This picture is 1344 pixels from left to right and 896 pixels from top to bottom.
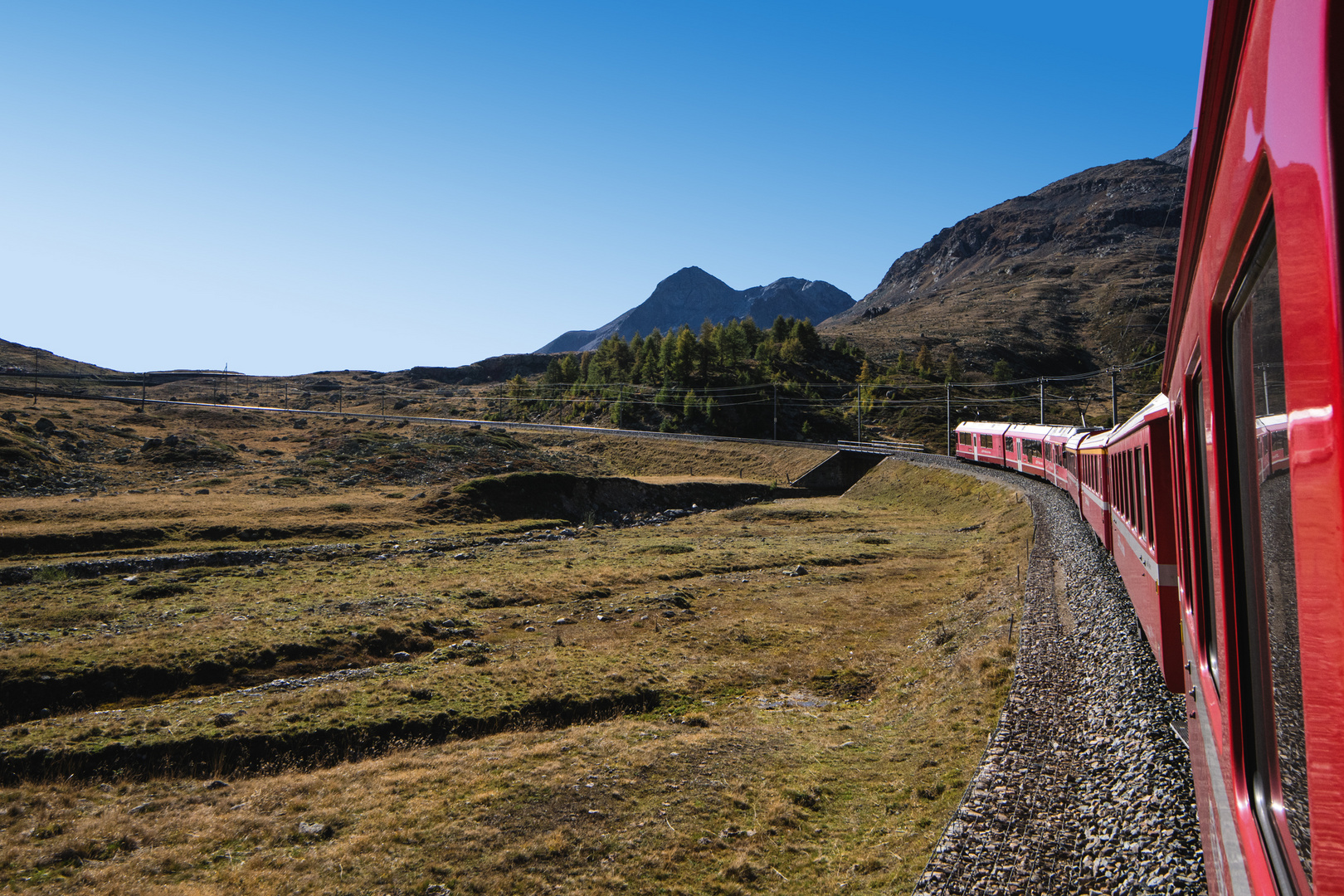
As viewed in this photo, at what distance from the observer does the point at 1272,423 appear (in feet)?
6.52

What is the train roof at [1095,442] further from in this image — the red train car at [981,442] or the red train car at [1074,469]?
the red train car at [981,442]

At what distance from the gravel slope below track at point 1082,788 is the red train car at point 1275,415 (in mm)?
4633

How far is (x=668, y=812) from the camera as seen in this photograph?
11102 millimetres

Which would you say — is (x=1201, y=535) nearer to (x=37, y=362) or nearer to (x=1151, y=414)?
(x=1151, y=414)

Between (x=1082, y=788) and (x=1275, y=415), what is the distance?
8854 millimetres

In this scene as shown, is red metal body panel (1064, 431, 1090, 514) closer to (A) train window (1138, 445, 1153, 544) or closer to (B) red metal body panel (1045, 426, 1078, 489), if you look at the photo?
(B) red metal body panel (1045, 426, 1078, 489)

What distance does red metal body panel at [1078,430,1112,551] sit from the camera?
19266mm

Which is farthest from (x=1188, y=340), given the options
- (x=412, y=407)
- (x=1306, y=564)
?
(x=412, y=407)

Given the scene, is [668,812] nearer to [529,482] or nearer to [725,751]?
[725,751]

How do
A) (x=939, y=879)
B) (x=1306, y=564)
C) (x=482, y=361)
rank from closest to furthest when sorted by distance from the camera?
(x=1306, y=564) < (x=939, y=879) < (x=482, y=361)

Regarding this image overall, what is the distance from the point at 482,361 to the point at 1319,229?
202555 millimetres

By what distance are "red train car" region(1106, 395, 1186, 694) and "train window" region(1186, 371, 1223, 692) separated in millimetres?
3928

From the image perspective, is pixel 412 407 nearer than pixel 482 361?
Yes

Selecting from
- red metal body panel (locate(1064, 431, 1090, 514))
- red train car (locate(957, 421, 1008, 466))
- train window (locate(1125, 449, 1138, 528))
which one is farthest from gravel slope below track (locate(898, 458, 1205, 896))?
red train car (locate(957, 421, 1008, 466))
